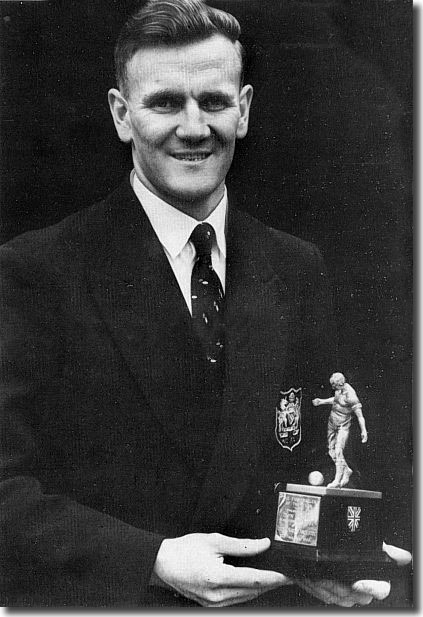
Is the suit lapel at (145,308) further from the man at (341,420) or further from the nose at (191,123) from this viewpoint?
the man at (341,420)

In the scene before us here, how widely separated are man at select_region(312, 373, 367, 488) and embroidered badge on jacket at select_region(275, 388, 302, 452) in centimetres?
9

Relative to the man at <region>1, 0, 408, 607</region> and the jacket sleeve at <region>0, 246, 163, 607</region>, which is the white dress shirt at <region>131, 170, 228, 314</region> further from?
the jacket sleeve at <region>0, 246, 163, 607</region>

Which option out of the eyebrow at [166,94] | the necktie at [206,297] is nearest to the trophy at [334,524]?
the necktie at [206,297]

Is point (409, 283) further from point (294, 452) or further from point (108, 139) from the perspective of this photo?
point (108, 139)

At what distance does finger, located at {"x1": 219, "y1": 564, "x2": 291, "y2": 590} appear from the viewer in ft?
12.1

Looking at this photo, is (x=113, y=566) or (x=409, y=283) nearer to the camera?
(x=113, y=566)

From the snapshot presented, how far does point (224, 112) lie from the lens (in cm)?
377

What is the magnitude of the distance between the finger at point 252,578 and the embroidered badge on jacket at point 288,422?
0.51 metres

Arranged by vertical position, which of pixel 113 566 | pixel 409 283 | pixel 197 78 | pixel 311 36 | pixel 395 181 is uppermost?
pixel 311 36

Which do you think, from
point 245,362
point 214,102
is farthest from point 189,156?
point 245,362

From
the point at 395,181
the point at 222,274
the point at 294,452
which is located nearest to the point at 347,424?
the point at 294,452

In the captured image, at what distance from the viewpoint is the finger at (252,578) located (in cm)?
368

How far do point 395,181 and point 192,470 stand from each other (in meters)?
1.50

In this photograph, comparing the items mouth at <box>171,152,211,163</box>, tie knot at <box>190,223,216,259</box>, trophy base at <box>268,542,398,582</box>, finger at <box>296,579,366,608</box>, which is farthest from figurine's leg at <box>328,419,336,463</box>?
mouth at <box>171,152,211,163</box>
